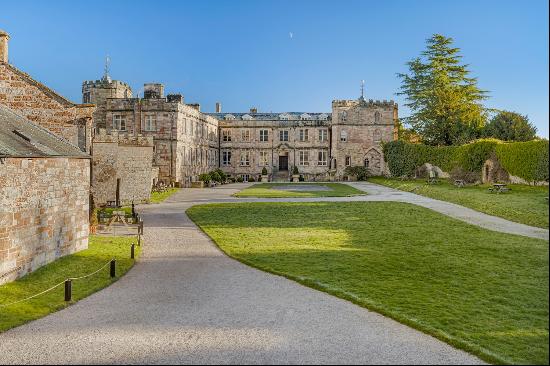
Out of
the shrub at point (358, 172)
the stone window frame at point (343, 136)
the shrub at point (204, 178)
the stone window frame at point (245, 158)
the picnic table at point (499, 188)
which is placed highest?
the stone window frame at point (343, 136)

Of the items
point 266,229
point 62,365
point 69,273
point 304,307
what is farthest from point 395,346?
point 266,229

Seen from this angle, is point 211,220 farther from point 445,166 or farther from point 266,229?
point 445,166

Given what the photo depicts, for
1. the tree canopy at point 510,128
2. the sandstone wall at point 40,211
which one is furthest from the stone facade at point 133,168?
the tree canopy at point 510,128

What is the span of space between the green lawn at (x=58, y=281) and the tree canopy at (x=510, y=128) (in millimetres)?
47342

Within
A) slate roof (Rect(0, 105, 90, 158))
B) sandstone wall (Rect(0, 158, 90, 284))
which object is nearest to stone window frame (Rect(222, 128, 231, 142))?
slate roof (Rect(0, 105, 90, 158))

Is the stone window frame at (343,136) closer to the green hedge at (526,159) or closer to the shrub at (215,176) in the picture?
the shrub at (215,176)

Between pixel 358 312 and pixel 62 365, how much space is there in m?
6.03

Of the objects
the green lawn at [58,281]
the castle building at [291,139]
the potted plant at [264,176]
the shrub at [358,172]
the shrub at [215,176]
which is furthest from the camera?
the potted plant at [264,176]

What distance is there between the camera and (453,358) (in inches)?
353

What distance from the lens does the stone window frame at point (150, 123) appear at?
5059 cm

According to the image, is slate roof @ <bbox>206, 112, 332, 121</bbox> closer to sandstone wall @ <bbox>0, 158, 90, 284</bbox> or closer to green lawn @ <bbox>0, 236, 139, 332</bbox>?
green lawn @ <bbox>0, 236, 139, 332</bbox>

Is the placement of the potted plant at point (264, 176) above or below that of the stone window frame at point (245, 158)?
below

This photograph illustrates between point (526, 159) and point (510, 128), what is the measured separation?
2166cm

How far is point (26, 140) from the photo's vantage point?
1703 cm
